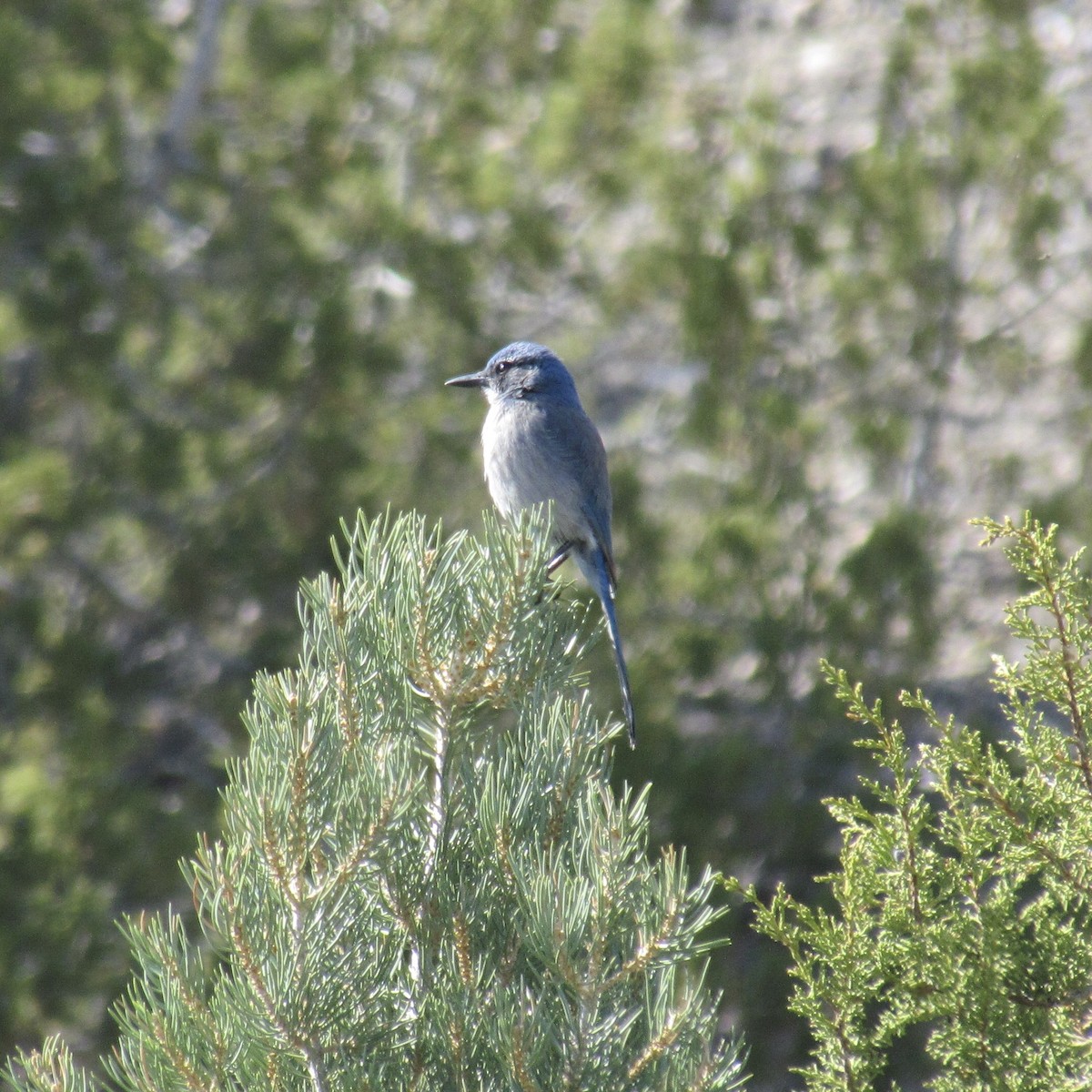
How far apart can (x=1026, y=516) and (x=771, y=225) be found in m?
5.04

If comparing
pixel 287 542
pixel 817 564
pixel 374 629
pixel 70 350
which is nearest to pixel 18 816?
pixel 287 542

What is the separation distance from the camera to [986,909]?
5.82ft

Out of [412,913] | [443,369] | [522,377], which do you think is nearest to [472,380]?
[522,377]

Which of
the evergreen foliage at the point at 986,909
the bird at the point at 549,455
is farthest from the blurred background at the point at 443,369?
the evergreen foliage at the point at 986,909

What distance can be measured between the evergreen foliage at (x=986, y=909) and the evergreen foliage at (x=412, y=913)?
0.26 metres

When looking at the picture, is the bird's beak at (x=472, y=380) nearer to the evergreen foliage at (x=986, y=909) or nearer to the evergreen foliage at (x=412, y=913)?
the evergreen foliage at (x=412, y=913)

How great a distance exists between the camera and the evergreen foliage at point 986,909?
67.9 inches

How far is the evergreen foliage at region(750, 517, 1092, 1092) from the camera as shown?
172 cm

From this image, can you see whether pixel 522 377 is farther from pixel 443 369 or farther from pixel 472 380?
pixel 443 369

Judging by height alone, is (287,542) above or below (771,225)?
below

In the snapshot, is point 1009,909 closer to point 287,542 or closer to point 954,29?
point 287,542

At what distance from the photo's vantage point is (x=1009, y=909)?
71.1 inches

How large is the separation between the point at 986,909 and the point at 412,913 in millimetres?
764

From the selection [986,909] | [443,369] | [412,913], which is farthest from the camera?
[443,369]
